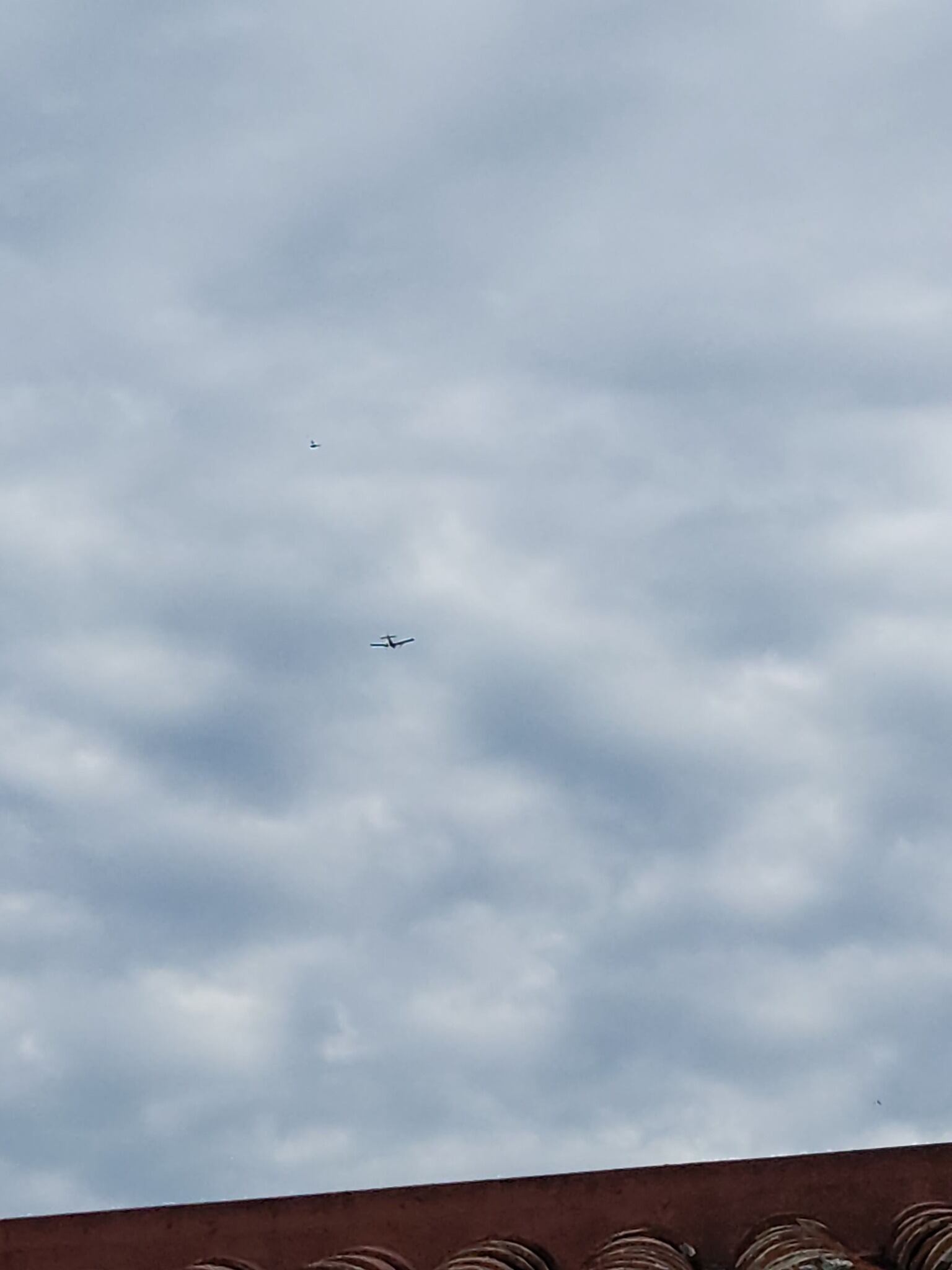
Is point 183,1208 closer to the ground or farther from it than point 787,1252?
farther from it

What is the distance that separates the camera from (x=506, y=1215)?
11.6 m

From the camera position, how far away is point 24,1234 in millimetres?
11555

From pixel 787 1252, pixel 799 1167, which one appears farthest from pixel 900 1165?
pixel 787 1252

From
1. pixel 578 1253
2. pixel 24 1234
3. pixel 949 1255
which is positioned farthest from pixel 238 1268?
pixel 949 1255

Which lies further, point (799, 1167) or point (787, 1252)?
point (799, 1167)

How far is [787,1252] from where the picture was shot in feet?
32.2

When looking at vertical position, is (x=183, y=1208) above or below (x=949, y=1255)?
above

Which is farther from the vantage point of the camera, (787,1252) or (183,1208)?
(183,1208)

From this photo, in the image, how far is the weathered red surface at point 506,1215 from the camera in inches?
452

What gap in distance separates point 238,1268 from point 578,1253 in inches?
90.7

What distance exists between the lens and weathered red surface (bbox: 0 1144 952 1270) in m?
11.5

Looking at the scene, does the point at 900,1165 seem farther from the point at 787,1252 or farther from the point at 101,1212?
the point at 101,1212

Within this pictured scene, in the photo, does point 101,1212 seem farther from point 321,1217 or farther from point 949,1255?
point 949,1255

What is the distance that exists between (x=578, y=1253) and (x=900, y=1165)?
90.6 inches
